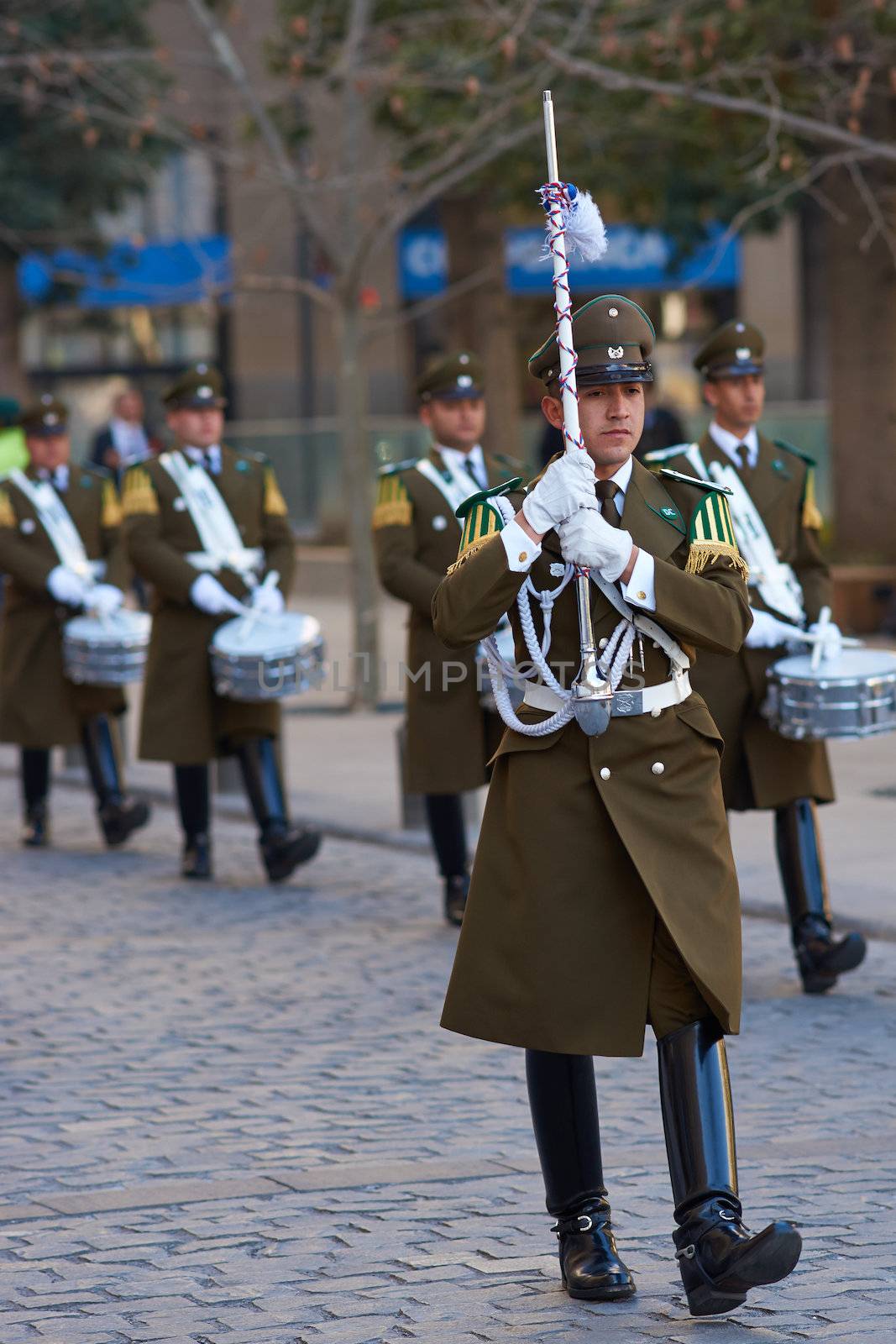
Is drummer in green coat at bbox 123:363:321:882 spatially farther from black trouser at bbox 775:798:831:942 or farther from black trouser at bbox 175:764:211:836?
black trouser at bbox 775:798:831:942

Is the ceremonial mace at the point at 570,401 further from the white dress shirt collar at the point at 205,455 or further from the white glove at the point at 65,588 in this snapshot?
the white glove at the point at 65,588

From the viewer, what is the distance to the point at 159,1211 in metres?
5.29

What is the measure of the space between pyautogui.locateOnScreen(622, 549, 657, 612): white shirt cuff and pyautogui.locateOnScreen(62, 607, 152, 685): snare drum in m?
5.83

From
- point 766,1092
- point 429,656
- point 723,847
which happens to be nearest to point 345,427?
point 429,656

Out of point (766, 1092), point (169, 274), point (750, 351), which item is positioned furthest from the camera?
point (169, 274)

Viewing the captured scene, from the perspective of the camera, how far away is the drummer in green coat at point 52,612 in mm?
10727

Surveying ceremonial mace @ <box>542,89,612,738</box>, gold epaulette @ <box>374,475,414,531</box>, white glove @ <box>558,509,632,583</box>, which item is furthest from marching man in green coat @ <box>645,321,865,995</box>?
white glove @ <box>558,509,632,583</box>

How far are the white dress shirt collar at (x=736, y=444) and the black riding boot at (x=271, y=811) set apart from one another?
2.84m

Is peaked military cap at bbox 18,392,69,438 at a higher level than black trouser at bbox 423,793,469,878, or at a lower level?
higher

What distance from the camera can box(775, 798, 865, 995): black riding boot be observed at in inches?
288

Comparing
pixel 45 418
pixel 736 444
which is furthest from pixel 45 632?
pixel 736 444

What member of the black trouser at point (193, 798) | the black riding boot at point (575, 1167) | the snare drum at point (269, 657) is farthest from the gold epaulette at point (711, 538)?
the black trouser at point (193, 798)

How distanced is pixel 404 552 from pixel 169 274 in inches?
965

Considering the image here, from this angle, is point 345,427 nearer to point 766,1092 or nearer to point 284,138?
point 284,138
